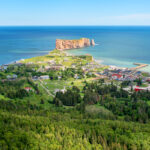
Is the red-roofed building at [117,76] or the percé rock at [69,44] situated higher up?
the percé rock at [69,44]

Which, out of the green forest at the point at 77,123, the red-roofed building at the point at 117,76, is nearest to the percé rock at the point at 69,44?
the red-roofed building at the point at 117,76

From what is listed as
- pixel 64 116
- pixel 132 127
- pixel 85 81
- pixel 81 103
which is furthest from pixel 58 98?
pixel 132 127

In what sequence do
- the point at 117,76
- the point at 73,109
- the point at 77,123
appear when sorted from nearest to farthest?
→ the point at 77,123
the point at 73,109
the point at 117,76

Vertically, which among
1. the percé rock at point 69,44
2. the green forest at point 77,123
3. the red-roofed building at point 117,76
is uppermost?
the percé rock at point 69,44

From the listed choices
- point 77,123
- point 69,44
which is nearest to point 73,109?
point 77,123

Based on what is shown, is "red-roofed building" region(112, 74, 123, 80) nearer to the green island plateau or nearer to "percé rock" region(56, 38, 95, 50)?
the green island plateau

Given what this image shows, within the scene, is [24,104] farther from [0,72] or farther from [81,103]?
[0,72]

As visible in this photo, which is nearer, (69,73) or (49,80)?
(49,80)

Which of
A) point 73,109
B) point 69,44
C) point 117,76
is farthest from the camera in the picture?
point 69,44

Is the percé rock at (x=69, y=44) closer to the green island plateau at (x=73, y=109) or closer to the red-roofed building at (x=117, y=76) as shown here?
the green island plateau at (x=73, y=109)

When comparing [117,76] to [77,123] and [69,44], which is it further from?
[69,44]

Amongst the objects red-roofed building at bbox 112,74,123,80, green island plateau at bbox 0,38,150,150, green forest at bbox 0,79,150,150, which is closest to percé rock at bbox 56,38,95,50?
green island plateau at bbox 0,38,150,150
